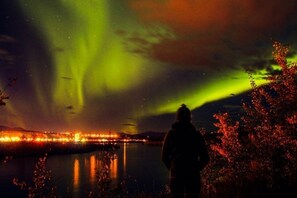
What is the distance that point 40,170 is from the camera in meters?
13.2

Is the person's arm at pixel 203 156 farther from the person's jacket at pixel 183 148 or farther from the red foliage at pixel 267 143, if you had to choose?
the red foliage at pixel 267 143

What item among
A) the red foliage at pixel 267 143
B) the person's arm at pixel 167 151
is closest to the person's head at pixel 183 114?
the person's arm at pixel 167 151

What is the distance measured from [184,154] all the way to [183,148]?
0.11 m

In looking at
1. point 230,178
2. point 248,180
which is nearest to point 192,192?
point 248,180

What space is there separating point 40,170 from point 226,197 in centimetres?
697

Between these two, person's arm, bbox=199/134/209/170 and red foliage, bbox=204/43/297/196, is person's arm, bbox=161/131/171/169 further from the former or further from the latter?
red foliage, bbox=204/43/297/196

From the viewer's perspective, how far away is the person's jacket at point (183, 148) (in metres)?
6.48

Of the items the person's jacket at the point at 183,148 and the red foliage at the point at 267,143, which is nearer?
the person's jacket at the point at 183,148

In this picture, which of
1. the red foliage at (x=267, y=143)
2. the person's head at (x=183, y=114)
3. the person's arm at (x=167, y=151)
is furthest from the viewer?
the red foliage at (x=267, y=143)

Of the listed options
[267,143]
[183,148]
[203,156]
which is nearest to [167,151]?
[183,148]

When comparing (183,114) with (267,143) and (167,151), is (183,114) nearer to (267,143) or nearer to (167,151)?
(167,151)

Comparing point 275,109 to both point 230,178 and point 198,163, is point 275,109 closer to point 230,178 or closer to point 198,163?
point 230,178

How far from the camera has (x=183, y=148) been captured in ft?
21.3

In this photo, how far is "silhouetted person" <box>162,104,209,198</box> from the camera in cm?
648
